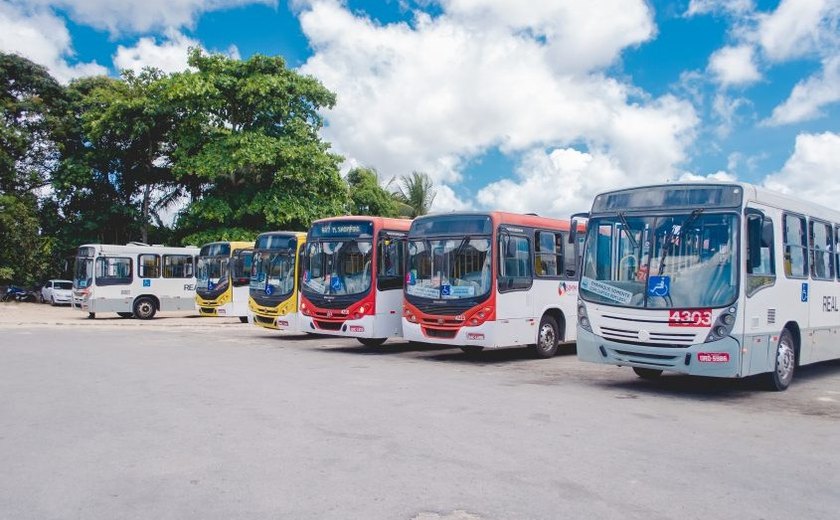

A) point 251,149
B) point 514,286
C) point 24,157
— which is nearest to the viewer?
point 514,286

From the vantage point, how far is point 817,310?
12.0 meters

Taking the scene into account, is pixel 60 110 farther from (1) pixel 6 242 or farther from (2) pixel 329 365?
(2) pixel 329 365

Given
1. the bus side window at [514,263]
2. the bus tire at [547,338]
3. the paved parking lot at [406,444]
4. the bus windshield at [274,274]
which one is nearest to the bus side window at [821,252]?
the paved parking lot at [406,444]

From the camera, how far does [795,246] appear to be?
11492 mm

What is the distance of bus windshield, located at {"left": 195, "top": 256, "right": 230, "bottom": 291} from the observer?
26.3 metres

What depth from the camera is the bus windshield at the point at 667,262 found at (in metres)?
10.0

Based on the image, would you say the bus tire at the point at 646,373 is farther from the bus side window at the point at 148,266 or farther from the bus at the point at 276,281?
the bus side window at the point at 148,266

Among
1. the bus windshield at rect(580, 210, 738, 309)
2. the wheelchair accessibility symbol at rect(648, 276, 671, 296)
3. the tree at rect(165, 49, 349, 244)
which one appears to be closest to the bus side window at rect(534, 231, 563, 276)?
the bus windshield at rect(580, 210, 738, 309)

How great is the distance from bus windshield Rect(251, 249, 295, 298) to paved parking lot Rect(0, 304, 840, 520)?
6.37 meters

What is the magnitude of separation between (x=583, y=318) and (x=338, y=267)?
727 cm

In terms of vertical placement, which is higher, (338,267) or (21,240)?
(21,240)

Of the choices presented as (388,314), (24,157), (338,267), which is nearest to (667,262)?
(388,314)

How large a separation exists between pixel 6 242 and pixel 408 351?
27.1 meters

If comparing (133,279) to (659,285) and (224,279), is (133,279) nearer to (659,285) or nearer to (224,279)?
(224,279)
